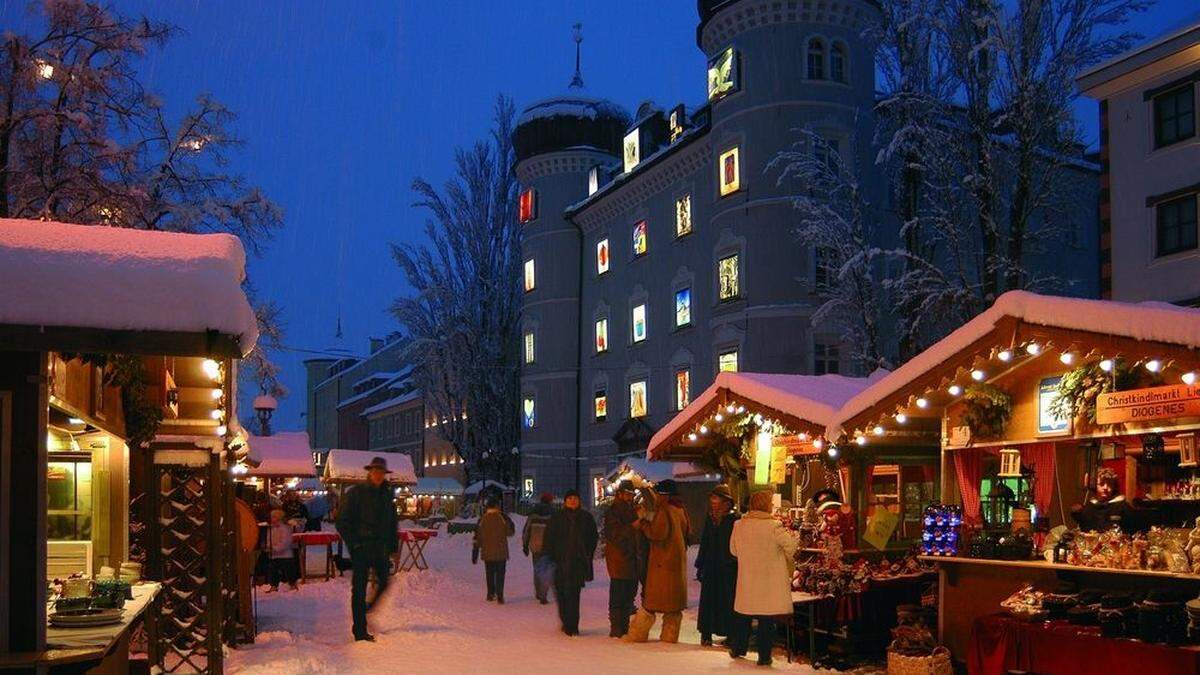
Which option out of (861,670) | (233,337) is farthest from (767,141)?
(233,337)

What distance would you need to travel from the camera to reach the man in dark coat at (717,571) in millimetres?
12555

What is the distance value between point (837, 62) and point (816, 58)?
63cm

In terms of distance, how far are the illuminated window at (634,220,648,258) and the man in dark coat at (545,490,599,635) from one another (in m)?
Result: 24.8

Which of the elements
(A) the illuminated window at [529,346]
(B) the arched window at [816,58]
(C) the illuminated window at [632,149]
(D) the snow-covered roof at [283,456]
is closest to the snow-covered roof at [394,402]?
(A) the illuminated window at [529,346]

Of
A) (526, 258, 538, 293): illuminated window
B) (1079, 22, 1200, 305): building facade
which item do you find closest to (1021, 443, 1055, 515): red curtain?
(1079, 22, 1200, 305): building facade

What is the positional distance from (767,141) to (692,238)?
503 centimetres

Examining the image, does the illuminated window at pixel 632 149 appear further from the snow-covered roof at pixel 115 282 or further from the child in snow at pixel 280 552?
the snow-covered roof at pixel 115 282

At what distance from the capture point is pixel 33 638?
5.95m

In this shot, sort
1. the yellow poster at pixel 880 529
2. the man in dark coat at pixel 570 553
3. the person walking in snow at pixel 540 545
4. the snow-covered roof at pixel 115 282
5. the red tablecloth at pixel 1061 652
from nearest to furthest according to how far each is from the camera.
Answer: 1. the snow-covered roof at pixel 115 282
2. the red tablecloth at pixel 1061 652
3. the yellow poster at pixel 880 529
4. the man in dark coat at pixel 570 553
5. the person walking in snow at pixel 540 545

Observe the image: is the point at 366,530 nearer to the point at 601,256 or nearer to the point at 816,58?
the point at 816,58

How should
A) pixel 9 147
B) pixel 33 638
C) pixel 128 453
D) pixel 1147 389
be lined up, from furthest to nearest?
pixel 9 147, pixel 128 453, pixel 1147 389, pixel 33 638

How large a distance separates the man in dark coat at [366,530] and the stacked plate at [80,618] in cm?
557

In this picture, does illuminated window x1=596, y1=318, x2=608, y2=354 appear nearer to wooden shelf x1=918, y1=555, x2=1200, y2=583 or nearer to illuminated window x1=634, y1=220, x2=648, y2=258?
illuminated window x1=634, y1=220, x2=648, y2=258

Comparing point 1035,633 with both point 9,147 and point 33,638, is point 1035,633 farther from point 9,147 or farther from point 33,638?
point 9,147
